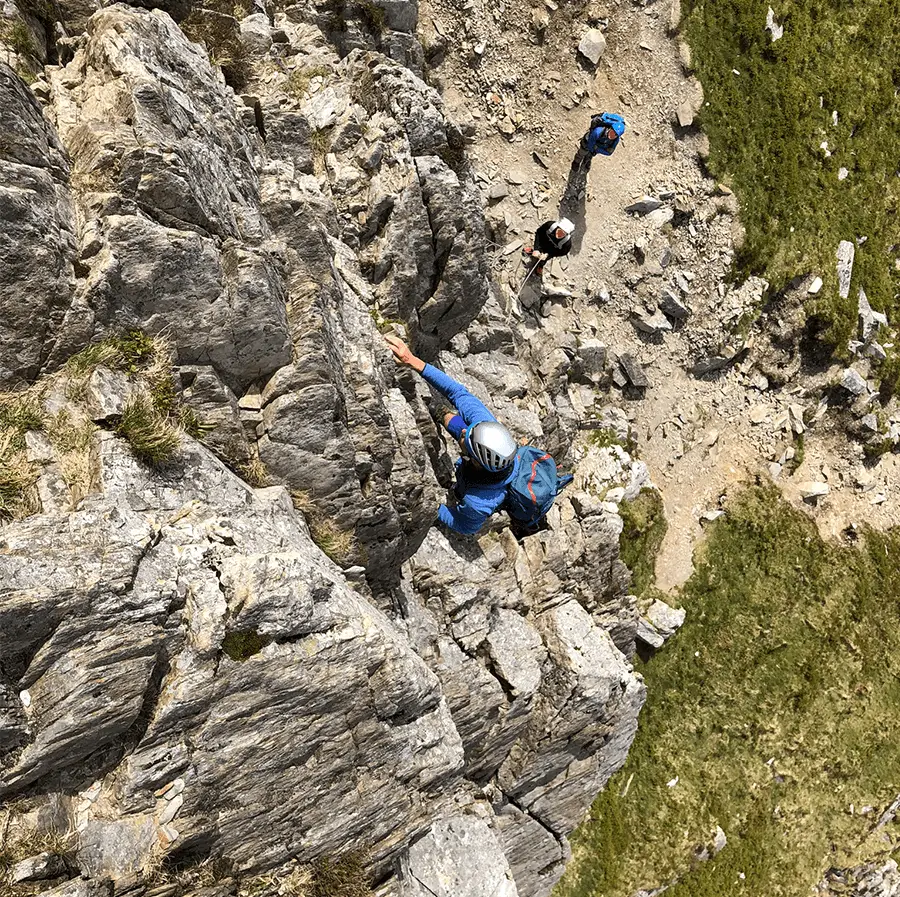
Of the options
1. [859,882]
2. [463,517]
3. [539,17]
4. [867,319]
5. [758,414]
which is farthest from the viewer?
[867,319]

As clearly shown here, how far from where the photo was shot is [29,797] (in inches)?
302

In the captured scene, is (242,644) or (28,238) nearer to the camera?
(28,238)

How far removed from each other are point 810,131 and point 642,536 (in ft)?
63.1

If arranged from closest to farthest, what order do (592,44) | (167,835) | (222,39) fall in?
(167,835) < (222,39) < (592,44)

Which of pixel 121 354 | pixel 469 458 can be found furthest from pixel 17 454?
pixel 469 458

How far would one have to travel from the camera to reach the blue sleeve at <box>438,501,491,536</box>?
14259 mm

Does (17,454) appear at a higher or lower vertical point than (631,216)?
lower

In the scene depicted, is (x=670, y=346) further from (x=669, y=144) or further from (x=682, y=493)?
(x=669, y=144)

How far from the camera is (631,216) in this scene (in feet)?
79.3

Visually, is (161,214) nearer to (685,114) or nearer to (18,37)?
(18,37)

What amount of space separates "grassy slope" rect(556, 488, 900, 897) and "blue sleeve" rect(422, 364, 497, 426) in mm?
15678

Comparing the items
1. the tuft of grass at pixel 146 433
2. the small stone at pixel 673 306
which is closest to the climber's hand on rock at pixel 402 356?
the tuft of grass at pixel 146 433

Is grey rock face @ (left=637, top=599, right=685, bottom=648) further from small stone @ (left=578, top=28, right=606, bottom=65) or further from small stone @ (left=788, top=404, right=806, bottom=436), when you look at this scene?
small stone @ (left=578, top=28, right=606, bottom=65)

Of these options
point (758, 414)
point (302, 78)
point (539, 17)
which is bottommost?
point (758, 414)
